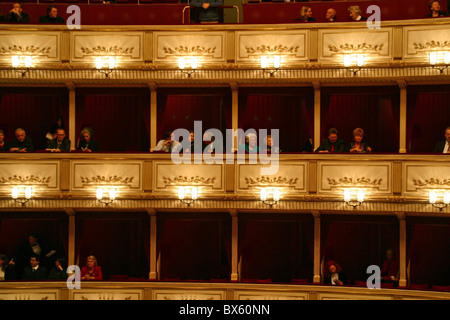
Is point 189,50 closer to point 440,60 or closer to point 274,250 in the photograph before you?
point 274,250

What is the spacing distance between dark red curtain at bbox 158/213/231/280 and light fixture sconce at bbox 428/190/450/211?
A: 3.47 metres

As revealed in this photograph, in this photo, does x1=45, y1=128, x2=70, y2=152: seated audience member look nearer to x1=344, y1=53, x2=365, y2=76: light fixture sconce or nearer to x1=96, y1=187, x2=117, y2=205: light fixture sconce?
x1=96, y1=187, x2=117, y2=205: light fixture sconce

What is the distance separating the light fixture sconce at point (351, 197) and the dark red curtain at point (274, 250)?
59.1 inches

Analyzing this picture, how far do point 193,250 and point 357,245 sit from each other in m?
2.68

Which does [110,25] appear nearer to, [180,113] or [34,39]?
[34,39]

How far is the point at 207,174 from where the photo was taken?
11227mm

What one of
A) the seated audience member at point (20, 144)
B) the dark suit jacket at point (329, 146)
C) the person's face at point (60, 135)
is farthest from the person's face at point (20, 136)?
the dark suit jacket at point (329, 146)

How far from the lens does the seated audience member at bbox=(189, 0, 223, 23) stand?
11.8 metres

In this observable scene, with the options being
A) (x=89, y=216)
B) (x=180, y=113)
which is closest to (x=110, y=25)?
Result: (x=180, y=113)

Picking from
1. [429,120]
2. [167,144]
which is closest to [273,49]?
[167,144]

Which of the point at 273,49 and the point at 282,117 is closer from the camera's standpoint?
the point at 273,49

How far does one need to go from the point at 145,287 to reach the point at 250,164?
2.38 meters

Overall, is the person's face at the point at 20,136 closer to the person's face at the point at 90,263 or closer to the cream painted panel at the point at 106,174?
the cream painted panel at the point at 106,174

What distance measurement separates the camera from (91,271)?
11.2 m
